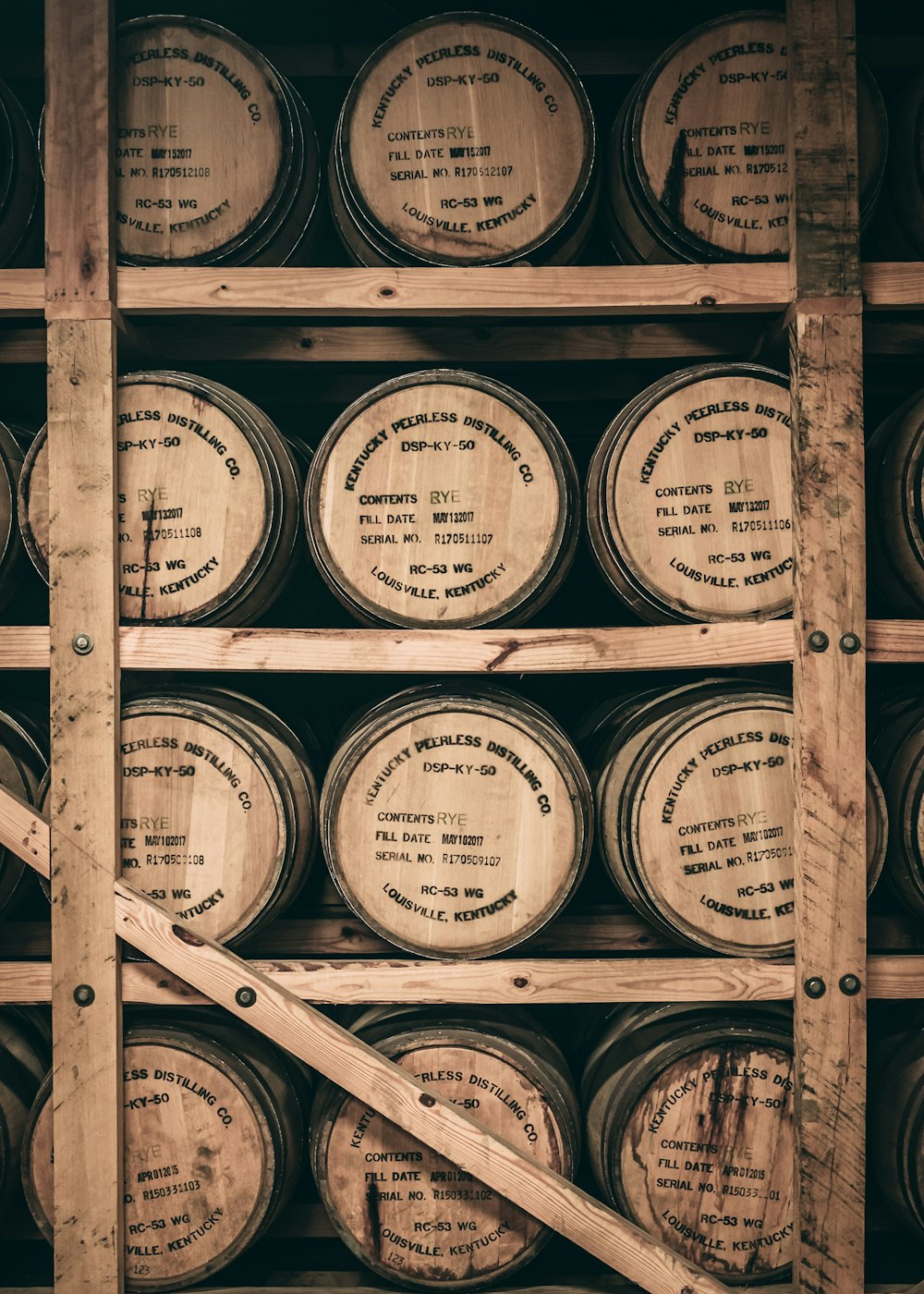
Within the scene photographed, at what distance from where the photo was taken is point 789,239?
238 cm

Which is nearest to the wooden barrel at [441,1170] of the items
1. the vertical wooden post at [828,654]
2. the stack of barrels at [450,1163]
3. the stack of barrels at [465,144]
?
the stack of barrels at [450,1163]

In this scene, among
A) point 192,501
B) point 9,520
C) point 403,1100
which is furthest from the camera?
point 9,520

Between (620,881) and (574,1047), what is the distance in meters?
0.68

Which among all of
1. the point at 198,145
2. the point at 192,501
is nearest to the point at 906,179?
the point at 198,145

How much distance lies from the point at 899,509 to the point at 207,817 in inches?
81.5

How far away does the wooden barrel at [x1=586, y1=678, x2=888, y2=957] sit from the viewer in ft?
7.68

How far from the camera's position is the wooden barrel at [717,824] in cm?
234

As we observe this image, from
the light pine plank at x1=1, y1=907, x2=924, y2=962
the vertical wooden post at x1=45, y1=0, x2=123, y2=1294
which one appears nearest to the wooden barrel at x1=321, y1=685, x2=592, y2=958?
the light pine plank at x1=1, y1=907, x2=924, y2=962

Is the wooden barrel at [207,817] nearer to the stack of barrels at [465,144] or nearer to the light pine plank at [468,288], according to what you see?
the light pine plank at [468,288]

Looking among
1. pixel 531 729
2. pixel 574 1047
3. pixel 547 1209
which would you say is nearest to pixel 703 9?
pixel 531 729

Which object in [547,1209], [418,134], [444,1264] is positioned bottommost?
[444,1264]

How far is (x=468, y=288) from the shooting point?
2371 millimetres

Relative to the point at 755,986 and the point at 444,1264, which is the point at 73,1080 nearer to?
the point at 444,1264

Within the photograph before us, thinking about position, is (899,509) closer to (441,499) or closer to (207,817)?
(441,499)
